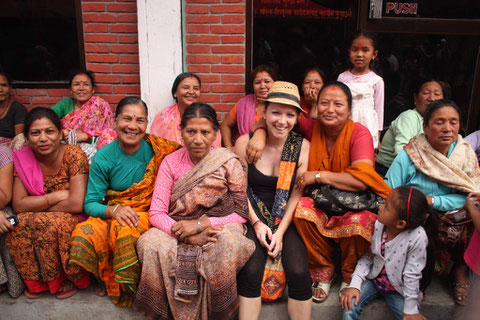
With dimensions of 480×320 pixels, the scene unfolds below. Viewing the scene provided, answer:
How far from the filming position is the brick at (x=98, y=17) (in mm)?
3939

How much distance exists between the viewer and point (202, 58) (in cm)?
395

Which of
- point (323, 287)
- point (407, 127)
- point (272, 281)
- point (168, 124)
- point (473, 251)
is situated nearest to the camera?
point (473, 251)

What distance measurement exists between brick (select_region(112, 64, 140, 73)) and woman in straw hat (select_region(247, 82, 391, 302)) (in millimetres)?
1982

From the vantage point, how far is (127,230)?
2492 mm

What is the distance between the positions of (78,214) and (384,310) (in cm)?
244

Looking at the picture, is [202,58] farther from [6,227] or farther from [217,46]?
[6,227]

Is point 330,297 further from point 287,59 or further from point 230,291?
point 287,59

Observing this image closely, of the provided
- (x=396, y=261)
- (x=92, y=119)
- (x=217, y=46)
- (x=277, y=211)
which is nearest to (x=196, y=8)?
(x=217, y=46)

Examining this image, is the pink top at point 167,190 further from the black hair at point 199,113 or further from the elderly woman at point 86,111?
the elderly woman at point 86,111

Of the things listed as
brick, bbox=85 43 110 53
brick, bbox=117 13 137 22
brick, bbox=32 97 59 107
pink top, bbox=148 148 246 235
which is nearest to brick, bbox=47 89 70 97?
brick, bbox=32 97 59 107

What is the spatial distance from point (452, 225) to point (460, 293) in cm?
51

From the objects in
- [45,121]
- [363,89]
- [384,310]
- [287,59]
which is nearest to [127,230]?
[45,121]

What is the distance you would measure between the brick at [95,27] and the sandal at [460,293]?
13.7 feet

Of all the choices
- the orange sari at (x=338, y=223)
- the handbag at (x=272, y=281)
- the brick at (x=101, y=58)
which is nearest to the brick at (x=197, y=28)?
the brick at (x=101, y=58)
